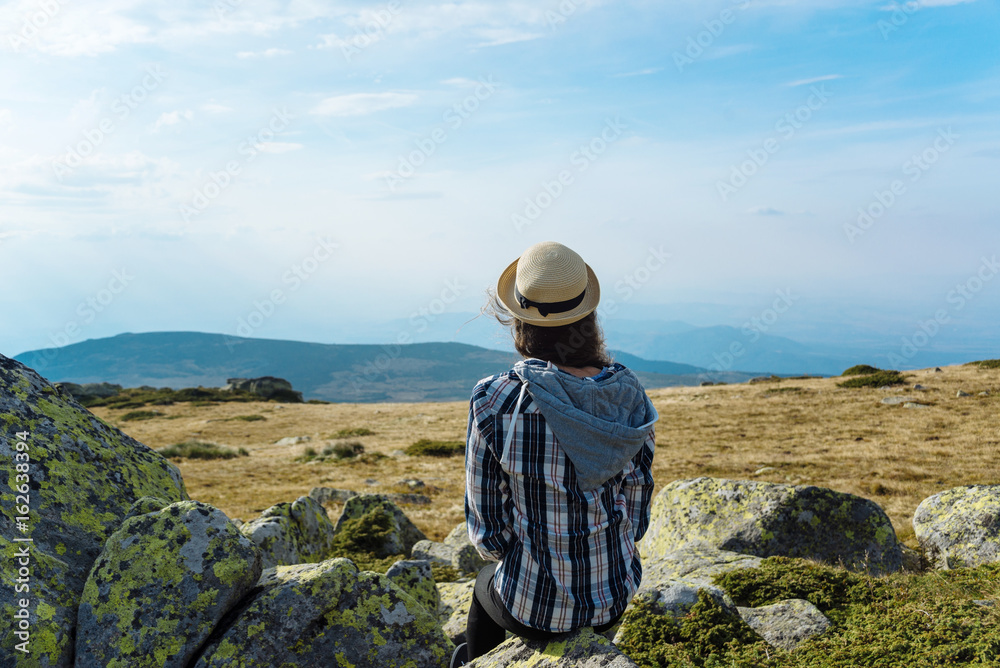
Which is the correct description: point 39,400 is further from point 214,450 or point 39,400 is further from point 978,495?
point 214,450

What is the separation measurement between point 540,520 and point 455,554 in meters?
9.12

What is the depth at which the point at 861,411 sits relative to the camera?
35156 mm

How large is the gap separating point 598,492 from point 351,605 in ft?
10.1

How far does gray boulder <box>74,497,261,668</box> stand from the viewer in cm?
495

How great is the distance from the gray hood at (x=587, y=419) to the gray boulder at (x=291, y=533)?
6303 millimetres

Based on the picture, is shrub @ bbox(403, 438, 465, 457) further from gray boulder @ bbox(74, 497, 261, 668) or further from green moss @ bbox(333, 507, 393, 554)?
gray boulder @ bbox(74, 497, 261, 668)

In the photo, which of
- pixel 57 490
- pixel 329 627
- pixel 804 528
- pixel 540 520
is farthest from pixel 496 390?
pixel 804 528

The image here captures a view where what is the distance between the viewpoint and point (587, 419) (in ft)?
11.6

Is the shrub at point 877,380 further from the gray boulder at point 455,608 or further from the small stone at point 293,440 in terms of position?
the gray boulder at point 455,608

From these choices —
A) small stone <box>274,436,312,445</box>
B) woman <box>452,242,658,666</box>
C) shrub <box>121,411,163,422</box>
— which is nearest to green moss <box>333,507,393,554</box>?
woman <box>452,242,658,666</box>

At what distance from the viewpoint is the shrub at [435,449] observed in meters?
35.0

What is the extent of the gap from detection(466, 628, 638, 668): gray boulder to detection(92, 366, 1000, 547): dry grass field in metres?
11.3

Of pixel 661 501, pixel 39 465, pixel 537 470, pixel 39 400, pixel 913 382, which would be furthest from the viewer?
pixel 913 382

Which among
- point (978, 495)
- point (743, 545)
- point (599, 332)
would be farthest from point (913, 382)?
point (599, 332)
